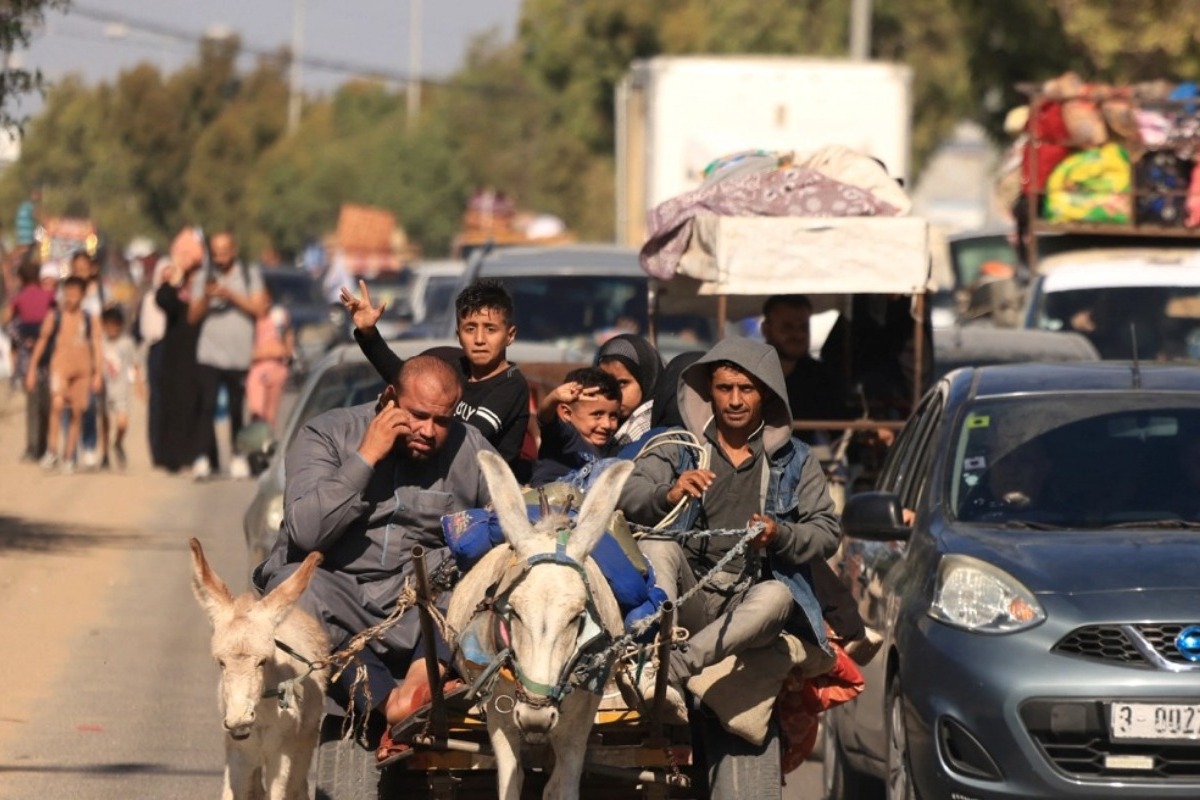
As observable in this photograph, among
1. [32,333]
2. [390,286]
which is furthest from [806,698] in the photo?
[390,286]

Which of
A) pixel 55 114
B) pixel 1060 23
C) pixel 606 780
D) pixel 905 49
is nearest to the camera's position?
pixel 606 780

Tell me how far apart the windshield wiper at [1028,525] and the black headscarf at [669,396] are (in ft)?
4.01

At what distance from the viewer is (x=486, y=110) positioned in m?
98.8

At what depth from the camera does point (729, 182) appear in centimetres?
1197

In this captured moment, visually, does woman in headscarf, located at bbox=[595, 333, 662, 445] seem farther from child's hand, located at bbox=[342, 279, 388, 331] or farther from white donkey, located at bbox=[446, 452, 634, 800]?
white donkey, located at bbox=[446, 452, 634, 800]

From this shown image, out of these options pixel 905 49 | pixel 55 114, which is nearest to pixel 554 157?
pixel 55 114

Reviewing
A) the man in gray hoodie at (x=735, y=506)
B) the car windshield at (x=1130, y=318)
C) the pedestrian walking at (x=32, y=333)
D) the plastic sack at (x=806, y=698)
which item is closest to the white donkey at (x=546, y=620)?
the man in gray hoodie at (x=735, y=506)

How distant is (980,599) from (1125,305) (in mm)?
8196

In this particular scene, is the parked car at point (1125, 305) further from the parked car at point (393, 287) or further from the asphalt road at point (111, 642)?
the parked car at point (393, 287)

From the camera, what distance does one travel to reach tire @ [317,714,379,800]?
Answer: 677 cm

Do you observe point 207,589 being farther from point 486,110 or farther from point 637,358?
point 486,110

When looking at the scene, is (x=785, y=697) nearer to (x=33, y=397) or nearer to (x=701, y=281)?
(x=701, y=281)

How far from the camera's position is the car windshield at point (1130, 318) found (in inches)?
586

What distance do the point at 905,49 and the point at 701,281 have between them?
113 ft
